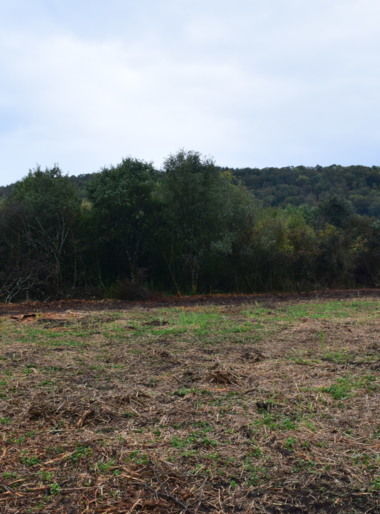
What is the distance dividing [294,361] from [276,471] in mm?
2893

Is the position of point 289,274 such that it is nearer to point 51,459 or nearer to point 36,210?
point 36,210

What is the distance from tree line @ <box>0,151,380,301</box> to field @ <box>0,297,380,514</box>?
8179mm

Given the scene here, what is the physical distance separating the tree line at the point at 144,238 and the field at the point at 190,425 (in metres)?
8.18

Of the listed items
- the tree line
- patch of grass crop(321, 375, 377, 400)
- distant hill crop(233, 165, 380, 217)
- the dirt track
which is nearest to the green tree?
the tree line

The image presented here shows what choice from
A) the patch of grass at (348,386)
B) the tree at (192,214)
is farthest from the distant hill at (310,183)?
the patch of grass at (348,386)

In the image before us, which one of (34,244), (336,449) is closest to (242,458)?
(336,449)

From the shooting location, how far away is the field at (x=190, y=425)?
264 centimetres

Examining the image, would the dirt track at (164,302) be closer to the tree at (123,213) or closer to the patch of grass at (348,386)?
the tree at (123,213)

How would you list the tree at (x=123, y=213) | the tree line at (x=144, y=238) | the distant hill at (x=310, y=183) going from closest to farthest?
the tree line at (x=144, y=238), the tree at (x=123, y=213), the distant hill at (x=310, y=183)

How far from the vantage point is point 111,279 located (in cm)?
1628

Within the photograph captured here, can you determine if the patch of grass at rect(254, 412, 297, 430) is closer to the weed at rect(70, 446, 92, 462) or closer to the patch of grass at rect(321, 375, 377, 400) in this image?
the patch of grass at rect(321, 375, 377, 400)

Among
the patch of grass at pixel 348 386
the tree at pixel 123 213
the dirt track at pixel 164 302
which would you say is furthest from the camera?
the tree at pixel 123 213

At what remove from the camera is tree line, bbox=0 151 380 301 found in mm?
15070

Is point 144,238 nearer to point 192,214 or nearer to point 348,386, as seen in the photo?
point 192,214
